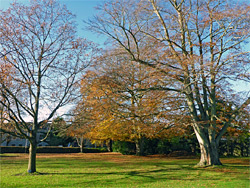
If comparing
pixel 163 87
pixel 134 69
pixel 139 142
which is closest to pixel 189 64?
pixel 163 87

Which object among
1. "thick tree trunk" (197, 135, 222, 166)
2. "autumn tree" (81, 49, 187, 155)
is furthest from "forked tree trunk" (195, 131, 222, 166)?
"autumn tree" (81, 49, 187, 155)

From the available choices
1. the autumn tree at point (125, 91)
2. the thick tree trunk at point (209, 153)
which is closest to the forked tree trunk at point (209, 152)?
the thick tree trunk at point (209, 153)

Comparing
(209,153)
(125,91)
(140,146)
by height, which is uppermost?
(125,91)

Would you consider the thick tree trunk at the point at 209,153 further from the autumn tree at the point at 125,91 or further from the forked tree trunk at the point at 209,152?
the autumn tree at the point at 125,91

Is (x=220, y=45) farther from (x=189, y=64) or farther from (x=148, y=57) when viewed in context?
(x=148, y=57)

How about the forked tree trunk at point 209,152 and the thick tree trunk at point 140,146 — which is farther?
the thick tree trunk at point 140,146

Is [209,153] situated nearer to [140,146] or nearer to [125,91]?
[125,91]

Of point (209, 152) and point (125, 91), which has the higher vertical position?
point (125, 91)

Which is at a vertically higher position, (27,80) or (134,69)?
(134,69)

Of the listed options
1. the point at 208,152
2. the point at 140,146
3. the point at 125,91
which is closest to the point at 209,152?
the point at 208,152

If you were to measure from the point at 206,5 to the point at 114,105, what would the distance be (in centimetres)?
918

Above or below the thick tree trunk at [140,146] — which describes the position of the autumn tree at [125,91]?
above

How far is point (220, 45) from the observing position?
14.6 meters

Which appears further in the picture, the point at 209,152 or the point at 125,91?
the point at 209,152
